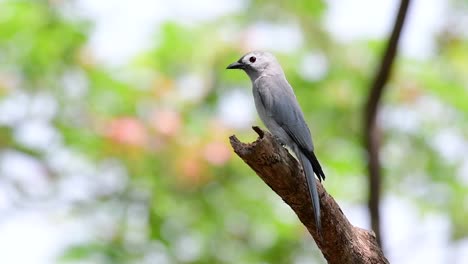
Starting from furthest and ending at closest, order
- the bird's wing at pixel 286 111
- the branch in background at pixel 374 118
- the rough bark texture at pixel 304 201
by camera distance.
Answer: the branch in background at pixel 374 118 → the bird's wing at pixel 286 111 → the rough bark texture at pixel 304 201

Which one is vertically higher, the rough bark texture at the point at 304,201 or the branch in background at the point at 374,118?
the branch in background at the point at 374,118

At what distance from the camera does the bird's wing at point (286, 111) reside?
172 inches

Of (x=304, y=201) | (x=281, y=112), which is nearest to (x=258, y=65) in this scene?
(x=281, y=112)

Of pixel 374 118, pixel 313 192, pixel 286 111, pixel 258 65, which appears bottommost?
pixel 313 192

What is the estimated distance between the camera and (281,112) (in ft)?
15.3

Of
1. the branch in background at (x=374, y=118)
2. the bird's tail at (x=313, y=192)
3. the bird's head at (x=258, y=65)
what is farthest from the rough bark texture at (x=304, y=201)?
the branch in background at (x=374, y=118)

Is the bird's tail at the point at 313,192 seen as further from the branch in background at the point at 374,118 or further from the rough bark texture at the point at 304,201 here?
the branch in background at the point at 374,118

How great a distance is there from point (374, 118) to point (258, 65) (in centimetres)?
165

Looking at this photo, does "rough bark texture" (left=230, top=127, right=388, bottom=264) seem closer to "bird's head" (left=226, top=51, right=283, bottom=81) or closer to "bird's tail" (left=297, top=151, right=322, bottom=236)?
"bird's tail" (left=297, top=151, right=322, bottom=236)

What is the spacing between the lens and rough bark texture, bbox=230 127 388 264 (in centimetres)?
386

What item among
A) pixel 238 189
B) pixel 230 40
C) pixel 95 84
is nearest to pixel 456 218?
pixel 238 189

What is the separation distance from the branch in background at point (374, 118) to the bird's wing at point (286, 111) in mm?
1340

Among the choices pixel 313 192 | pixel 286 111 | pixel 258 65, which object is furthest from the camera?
pixel 258 65

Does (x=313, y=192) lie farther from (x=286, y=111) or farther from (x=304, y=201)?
(x=286, y=111)
